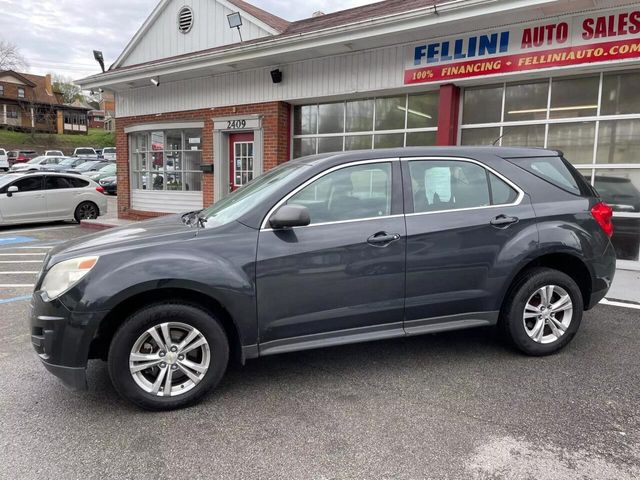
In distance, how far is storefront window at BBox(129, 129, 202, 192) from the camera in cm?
1204

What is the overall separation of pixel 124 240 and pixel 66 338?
715 mm

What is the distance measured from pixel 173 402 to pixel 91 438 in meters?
0.50

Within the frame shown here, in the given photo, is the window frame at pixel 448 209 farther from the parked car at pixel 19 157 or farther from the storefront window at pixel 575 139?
the parked car at pixel 19 157

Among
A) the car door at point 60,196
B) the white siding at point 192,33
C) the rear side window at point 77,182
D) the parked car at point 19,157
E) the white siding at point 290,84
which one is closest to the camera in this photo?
the white siding at point 290,84

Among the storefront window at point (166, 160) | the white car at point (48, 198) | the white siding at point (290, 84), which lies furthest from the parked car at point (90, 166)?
the white siding at point (290, 84)

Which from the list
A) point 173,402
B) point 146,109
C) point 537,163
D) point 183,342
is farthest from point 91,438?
point 146,109

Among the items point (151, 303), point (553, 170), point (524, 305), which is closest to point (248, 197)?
point (151, 303)

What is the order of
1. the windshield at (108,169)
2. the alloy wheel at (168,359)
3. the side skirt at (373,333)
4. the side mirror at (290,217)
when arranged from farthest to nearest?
the windshield at (108,169), the side skirt at (373,333), the side mirror at (290,217), the alloy wheel at (168,359)

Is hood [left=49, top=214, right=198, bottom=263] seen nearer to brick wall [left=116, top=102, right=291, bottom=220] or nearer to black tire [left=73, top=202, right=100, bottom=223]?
brick wall [left=116, top=102, right=291, bottom=220]

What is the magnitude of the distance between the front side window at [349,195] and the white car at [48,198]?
11.2m

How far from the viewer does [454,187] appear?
12.5 feet

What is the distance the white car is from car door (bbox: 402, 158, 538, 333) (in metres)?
11.6

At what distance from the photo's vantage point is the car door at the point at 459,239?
3.59 meters

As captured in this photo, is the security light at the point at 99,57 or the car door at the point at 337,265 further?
the security light at the point at 99,57
